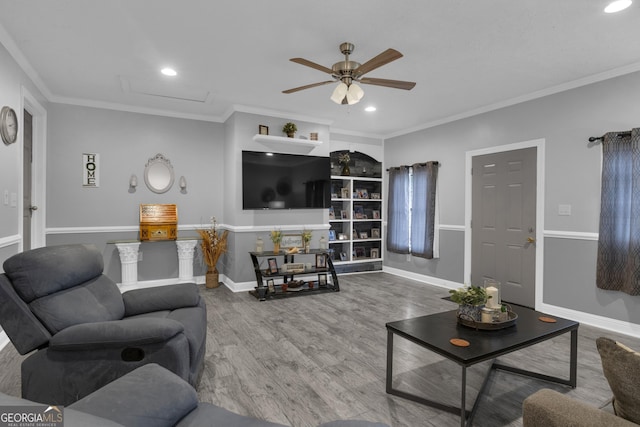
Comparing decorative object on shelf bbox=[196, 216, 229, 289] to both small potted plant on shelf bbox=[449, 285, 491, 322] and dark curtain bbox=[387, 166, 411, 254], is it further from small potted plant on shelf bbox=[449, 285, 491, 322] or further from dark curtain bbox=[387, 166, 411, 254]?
small potted plant on shelf bbox=[449, 285, 491, 322]

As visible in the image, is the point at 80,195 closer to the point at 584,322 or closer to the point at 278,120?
the point at 278,120

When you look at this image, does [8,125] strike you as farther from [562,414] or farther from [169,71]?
[562,414]

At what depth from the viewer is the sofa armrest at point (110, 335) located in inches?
68.5

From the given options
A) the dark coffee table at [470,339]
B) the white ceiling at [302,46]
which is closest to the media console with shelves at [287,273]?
the white ceiling at [302,46]

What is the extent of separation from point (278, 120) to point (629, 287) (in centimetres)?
461

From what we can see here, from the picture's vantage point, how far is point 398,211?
20.3 ft

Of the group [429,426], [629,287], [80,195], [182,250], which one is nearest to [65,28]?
[80,195]

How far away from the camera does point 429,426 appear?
191 centimetres

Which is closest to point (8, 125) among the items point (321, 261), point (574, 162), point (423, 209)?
point (321, 261)

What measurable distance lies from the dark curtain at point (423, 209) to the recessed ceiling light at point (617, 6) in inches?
121

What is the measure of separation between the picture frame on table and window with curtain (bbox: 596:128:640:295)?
3187 millimetres

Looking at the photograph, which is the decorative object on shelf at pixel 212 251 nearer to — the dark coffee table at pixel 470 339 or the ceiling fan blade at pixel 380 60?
the ceiling fan blade at pixel 380 60

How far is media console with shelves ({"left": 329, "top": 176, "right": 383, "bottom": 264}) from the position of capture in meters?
6.33

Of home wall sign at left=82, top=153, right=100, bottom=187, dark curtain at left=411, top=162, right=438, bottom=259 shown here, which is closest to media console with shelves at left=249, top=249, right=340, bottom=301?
dark curtain at left=411, top=162, right=438, bottom=259
